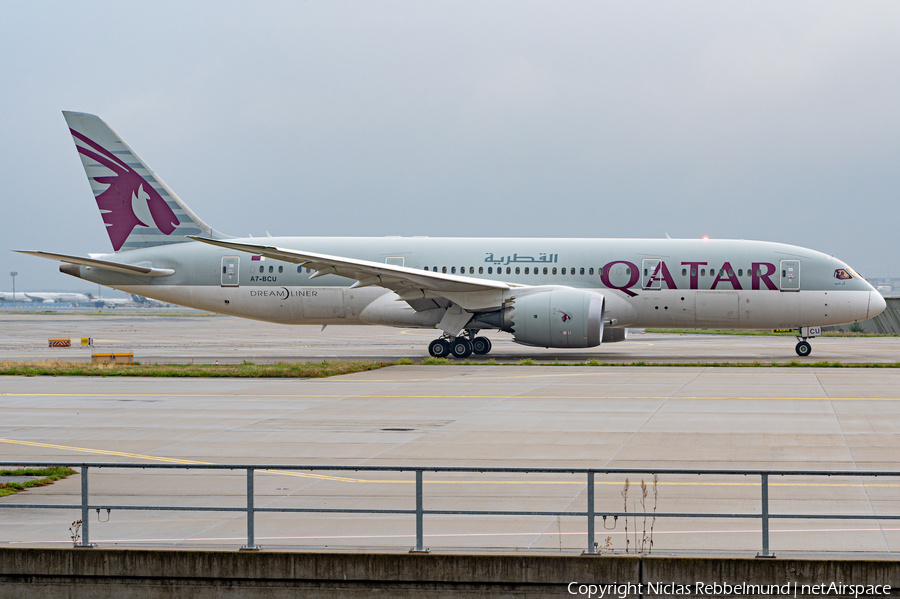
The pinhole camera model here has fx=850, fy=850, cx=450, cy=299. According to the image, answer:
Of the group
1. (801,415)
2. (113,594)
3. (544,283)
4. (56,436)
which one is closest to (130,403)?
(56,436)

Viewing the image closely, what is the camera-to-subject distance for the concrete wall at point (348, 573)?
21.0ft

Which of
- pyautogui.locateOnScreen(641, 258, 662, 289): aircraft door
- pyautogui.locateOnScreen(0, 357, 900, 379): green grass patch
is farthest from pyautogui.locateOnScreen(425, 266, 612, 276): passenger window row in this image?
pyautogui.locateOnScreen(0, 357, 900, 379): green grass patch

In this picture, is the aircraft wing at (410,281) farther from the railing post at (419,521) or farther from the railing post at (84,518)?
the railing post at (419,521)

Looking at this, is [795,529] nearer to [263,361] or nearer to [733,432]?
[733,432]

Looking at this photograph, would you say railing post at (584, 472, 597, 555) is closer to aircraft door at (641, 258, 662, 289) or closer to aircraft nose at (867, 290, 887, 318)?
aircraft door at (641, 258, 662, 289)

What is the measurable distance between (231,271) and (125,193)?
4.65m

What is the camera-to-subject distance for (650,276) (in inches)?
1052

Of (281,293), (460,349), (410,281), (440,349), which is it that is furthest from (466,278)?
(281,293)

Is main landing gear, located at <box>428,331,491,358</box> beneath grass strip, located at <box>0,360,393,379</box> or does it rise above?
above

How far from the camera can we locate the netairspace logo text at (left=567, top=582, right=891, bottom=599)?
6301 millimetres

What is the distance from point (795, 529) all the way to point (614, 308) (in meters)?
19.7

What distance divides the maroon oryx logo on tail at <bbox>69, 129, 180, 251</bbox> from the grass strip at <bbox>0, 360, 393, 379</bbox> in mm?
6504

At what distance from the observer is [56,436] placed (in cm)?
1247

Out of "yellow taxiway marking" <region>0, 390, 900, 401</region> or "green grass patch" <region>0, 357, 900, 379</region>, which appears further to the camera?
"green grass patch" <region>0, 357, 900, 379</region>
